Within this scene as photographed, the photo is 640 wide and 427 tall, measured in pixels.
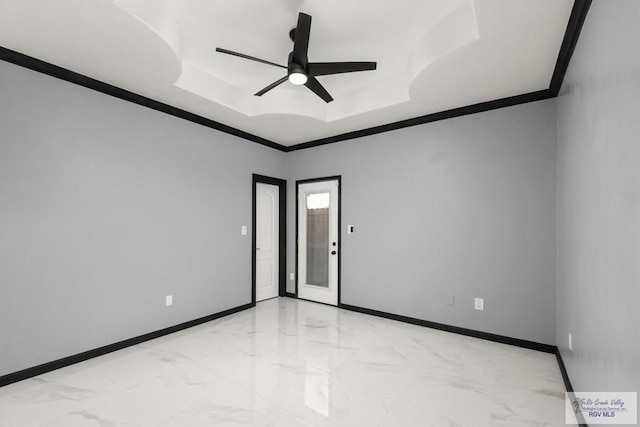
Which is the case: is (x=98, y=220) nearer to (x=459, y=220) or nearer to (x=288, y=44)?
(x=288, y=44)

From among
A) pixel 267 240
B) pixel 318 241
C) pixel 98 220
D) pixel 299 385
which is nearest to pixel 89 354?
pixel 98 220

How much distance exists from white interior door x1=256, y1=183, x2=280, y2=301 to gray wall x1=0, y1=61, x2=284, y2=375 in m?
0.71

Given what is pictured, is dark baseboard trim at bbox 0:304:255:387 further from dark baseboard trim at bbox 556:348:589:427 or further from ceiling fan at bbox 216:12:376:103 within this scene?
dark baseboard trim at bbox 556:348:589:427

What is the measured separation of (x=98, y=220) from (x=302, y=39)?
2.54 m

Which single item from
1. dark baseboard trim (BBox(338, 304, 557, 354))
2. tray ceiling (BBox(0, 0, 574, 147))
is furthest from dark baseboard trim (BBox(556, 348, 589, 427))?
tray ceiling (BBox(0, 0, 574, 147))

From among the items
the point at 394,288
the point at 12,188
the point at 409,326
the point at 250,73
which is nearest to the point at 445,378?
the point at 409,326

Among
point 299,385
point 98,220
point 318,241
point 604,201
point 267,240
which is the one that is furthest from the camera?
point 267,240

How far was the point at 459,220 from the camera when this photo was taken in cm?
365

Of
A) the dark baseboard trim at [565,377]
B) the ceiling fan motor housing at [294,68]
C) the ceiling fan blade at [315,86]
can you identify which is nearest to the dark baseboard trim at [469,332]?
the dark baseboard trim at [565,377]

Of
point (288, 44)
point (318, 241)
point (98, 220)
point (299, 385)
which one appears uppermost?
point (288, 44)

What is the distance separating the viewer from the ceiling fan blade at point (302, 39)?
85.7 inches

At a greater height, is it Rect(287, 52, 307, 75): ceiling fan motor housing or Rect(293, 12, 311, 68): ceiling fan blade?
Rect(293, 12, 311, 68): ceiling fan blade

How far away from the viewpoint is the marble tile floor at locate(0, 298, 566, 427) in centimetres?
207

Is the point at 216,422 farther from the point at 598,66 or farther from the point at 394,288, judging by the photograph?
the point at 598,66
